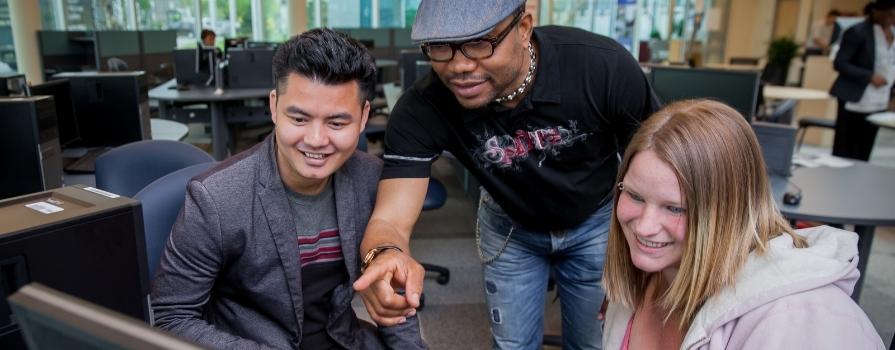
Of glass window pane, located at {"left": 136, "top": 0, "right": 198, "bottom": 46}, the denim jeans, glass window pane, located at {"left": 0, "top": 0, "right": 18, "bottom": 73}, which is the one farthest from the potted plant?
glass window pane, located at {"left": 0, "top": 0, "right": 18, "bottom": 73}

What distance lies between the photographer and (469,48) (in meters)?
1.24

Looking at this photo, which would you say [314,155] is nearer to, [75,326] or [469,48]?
[469,48]

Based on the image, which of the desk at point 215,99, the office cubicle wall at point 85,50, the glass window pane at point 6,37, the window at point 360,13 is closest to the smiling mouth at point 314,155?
the desk at point 215,99

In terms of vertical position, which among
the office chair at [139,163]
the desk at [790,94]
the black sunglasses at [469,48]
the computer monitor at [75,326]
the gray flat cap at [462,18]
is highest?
the gray flat cap at [462,18]

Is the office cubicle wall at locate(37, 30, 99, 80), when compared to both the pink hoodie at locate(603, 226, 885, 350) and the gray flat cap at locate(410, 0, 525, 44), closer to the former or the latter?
the gray flat cap at locate(410, 0, 525, 44)

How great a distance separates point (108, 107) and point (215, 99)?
5.99 feet

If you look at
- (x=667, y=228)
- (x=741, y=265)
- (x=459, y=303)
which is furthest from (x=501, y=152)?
(x=459, y=303)

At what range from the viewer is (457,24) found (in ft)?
3.97

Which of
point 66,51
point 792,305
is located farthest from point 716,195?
point 66,51

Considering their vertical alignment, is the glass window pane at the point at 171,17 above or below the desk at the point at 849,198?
above

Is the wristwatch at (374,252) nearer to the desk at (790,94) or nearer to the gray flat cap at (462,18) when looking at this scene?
the gray flat cap at (462,18)

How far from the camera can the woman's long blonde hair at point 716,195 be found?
3.14ft

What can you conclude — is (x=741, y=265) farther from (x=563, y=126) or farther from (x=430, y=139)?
(x=430, y=139)

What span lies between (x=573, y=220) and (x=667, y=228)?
533mm
